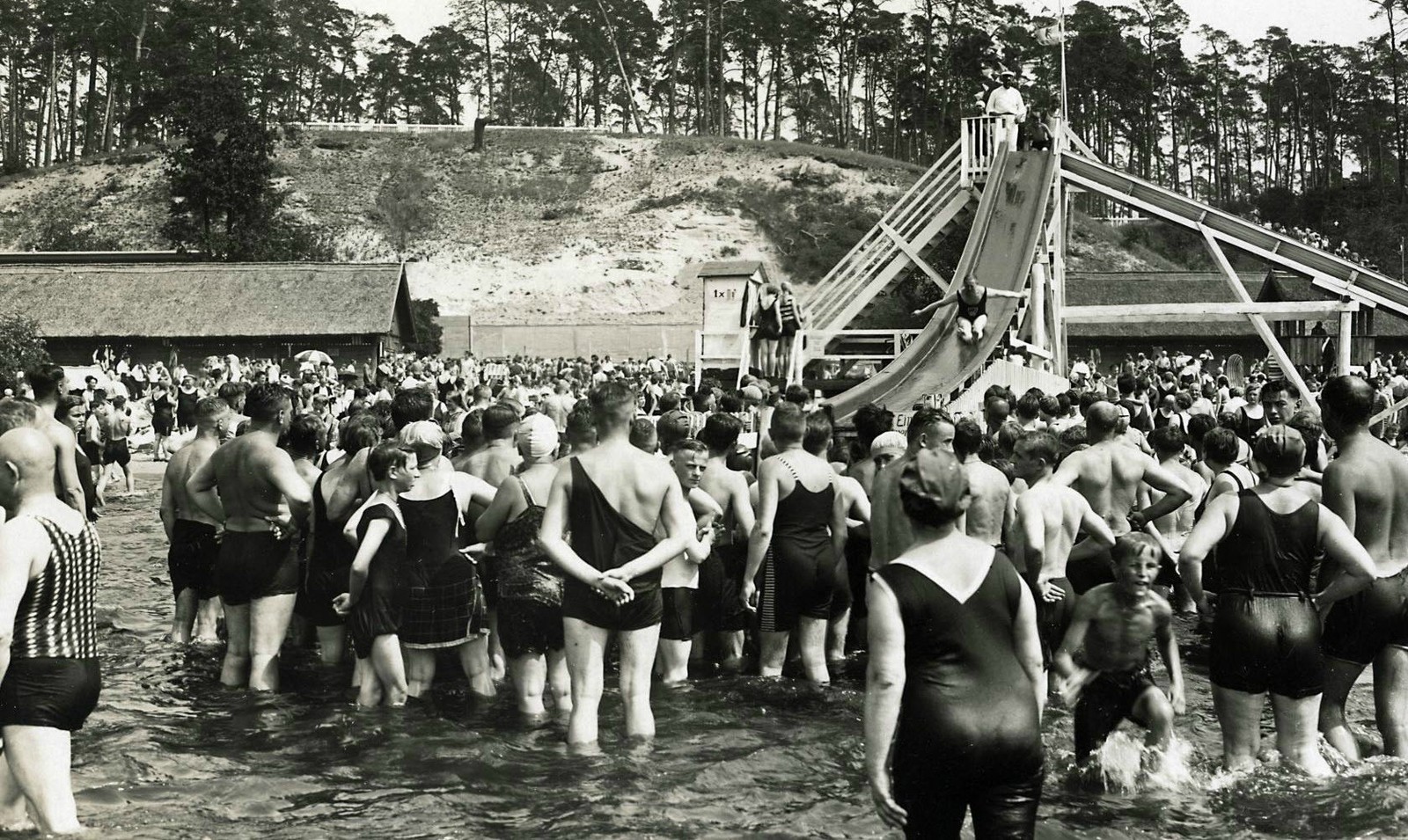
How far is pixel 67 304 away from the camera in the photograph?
1565 inches

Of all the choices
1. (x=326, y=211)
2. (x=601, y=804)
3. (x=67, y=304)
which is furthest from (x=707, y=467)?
(x=326, y=211)

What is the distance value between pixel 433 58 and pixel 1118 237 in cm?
4805

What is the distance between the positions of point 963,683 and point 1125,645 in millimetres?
1497

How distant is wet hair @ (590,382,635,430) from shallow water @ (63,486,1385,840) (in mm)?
1611

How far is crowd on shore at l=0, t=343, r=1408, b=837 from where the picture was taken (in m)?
3.60

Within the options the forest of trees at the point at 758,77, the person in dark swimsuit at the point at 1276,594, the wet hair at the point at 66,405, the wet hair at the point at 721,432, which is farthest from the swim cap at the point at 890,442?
the forest of trees at the point at 758,77

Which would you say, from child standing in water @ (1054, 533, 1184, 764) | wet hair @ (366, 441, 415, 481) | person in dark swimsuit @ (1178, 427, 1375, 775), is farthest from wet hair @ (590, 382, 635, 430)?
person in dark swimsuit @ (1178, 427, 1375, 775)

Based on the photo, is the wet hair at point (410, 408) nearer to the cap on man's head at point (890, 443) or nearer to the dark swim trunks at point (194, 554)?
the dark swim trunks at point (194, 554)

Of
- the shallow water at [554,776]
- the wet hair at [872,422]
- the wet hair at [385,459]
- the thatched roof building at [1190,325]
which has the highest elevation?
the thatched roof building at [1190,325]

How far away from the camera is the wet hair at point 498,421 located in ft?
23.0

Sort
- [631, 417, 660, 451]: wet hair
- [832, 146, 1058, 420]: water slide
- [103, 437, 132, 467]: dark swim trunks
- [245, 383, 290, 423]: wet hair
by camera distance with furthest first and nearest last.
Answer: [832, 146, 1058, 420]: water slide
[103, 437, 132, 467]: dark swim trunks
[245, 383, 290, 423]: wet hair
[631, 417, 660, 451]: wet hair

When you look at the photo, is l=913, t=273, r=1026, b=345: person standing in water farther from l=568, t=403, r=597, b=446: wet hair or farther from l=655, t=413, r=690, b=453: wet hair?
l=568, t=403, r=597, b=446: wet hair

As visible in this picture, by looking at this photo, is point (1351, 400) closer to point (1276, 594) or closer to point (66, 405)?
point (1276, 594)

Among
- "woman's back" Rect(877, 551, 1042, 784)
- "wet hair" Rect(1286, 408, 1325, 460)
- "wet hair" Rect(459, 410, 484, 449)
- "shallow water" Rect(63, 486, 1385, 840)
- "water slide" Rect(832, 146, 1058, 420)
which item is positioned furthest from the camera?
"water slide" Rect(832, 146, 1058, 420)
